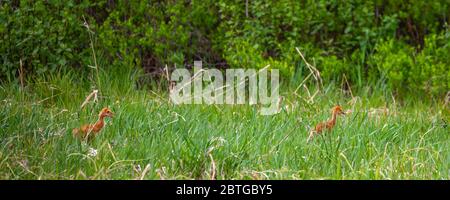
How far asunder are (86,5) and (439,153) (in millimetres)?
4041

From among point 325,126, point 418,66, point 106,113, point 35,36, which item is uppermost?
point 35,36

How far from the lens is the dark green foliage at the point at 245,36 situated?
8234 millimetres

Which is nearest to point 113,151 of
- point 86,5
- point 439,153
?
point 439,153

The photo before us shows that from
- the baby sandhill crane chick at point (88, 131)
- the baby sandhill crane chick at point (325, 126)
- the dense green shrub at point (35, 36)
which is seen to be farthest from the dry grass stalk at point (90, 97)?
the baby sandhill crane chick at point (325, 126)

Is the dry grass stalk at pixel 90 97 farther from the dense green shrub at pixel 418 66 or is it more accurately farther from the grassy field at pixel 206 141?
the dense green shrub at pixel 418 66

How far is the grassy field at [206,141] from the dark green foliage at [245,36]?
99 centimetres

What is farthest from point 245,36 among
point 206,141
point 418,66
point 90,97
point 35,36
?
point 206,141

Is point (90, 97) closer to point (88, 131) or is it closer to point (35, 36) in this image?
point (88, 131)

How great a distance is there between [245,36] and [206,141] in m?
3.32

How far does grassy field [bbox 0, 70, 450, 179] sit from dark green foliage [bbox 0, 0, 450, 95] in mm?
987

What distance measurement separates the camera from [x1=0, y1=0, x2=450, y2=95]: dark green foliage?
27.0ft

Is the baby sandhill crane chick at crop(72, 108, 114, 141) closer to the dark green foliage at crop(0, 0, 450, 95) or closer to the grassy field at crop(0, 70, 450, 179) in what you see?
the grassy field at crop(0, 70, 450, 179)

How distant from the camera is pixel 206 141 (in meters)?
5.58
